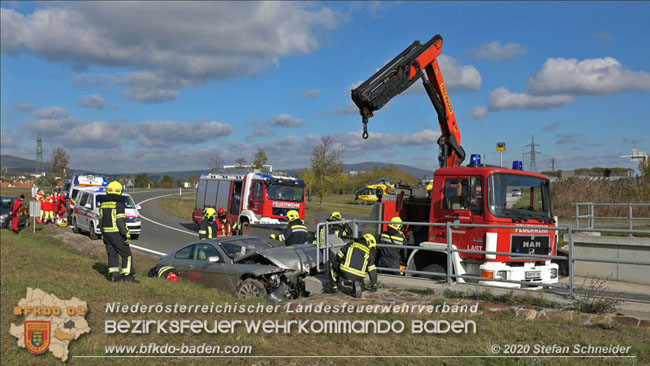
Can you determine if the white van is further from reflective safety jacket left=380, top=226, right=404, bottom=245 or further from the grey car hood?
reflective safety jacket left=380, top=226, right=404, bottom=245

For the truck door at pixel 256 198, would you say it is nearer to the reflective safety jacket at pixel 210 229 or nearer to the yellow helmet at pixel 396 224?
the reflective safety jacket at pixel 210 229

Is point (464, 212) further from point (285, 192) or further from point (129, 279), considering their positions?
point (285, 192)

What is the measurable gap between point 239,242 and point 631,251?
9.24 metres

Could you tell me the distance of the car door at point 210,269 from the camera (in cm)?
888

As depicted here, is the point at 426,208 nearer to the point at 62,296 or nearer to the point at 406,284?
the point at 406,284

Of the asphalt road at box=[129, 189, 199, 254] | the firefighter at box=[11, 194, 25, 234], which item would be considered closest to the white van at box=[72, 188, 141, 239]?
the asphalt road at box=[129, 189, 199, 254]

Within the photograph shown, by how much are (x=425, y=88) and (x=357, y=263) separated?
5184 millimetres

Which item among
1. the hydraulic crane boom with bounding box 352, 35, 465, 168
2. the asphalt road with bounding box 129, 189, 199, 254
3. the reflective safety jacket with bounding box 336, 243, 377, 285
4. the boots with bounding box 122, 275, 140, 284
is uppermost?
the hydraulic crane boom with bounding box 352, 35, 465, 168

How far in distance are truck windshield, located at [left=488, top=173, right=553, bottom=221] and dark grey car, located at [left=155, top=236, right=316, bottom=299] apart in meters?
3.37

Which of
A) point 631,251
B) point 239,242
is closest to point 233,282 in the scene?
point 239,242

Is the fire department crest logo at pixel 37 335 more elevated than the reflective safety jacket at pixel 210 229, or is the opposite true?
the reflective safety jacket at pixel 210 229

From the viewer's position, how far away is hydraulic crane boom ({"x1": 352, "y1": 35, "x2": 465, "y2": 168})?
10641mm

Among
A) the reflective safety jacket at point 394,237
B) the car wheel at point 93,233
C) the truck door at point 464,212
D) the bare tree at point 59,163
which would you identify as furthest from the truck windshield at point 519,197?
the bare tree at point 59,163

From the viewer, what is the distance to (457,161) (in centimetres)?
1170
